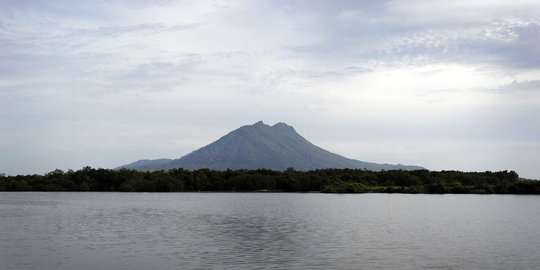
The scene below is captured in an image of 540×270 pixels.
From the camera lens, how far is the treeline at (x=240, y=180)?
152250mm

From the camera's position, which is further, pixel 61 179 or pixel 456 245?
pixel 61 179

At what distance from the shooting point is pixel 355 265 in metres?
26.6

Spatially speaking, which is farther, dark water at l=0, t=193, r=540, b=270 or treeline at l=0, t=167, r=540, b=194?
treeline at l=0, t=167, r=540, b=194

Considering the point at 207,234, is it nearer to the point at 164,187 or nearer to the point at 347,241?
the point at 347,241

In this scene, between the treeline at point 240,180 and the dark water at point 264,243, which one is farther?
the treeline at point 240,180

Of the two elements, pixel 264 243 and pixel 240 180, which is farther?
pixel 240 180

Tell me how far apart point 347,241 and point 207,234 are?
9.61 m

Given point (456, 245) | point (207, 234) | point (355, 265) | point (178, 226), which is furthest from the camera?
point (178, 226)

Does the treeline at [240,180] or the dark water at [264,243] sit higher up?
the treeline at [240,180]

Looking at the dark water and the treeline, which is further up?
the treeline

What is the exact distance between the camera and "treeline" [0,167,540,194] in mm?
152250

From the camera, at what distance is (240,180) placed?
6093 inches

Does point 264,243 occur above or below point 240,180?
below

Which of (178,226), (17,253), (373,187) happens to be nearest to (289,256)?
(17,253)
